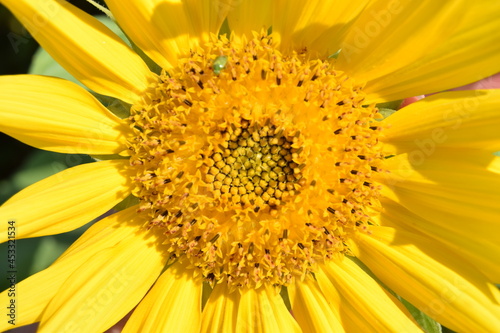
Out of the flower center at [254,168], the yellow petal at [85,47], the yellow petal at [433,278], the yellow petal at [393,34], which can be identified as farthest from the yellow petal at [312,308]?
the yellow petal at [85,47]

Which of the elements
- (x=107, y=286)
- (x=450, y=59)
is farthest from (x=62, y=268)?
(x=450, y=59)

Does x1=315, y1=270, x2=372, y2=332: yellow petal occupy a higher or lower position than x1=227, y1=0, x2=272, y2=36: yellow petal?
lower

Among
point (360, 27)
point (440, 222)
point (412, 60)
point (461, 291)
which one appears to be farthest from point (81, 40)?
point (461, 291)

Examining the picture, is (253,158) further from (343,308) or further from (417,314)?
(417,314)

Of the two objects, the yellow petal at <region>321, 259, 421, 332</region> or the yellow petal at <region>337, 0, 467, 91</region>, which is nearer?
the yellow petal at <region>337, 0, 467, 91</region>

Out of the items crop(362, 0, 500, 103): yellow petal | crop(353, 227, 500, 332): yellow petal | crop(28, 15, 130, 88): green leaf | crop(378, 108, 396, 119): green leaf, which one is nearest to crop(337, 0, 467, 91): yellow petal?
crop(362, 0, 500, 103): yellow petal

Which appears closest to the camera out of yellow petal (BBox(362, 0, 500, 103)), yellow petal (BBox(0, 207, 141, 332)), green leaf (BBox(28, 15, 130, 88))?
yellow petal (BBox(362, 0, 500, 103))

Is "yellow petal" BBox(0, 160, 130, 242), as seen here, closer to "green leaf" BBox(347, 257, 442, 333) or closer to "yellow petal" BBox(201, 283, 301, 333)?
"yellow petal" BBox(201, 283, 301, 333)
